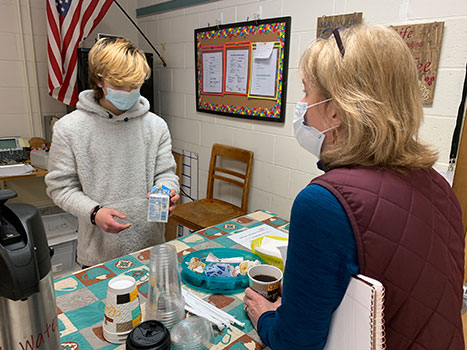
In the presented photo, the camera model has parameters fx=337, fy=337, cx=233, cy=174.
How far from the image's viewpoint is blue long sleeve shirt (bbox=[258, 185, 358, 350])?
650 mm

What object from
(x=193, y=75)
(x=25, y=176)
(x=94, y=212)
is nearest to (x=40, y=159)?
(x=25, y=176)

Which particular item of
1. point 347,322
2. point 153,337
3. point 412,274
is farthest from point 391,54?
point 153,337

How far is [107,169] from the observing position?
154cm

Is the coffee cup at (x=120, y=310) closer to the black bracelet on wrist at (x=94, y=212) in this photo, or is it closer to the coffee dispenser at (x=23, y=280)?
the coffee dispenser at (x=23, y=280)

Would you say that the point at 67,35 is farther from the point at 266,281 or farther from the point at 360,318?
the point at 360,318

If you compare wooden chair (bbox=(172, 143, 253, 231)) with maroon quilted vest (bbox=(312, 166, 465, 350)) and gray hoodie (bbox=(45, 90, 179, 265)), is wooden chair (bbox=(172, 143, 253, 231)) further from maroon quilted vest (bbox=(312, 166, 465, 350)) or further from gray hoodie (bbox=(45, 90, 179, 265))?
maroon quilted vest (bbox=(312, 166, 465, 350))

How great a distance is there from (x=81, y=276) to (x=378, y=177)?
1014 millimetres

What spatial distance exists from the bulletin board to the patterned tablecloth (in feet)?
4.32

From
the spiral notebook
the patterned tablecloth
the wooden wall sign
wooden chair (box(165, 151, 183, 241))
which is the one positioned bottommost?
wooden chair (box(165, 151, 183, 241))

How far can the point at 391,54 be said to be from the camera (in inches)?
27.7

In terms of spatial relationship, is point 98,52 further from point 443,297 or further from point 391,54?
point 443,297

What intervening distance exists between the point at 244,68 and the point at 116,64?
131cm

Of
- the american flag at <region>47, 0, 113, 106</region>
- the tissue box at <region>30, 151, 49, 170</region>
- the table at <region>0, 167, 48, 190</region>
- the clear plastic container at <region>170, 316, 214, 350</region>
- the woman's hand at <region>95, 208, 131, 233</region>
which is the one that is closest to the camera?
the clear plastic container at <region>170, 316, 214, 350</region>

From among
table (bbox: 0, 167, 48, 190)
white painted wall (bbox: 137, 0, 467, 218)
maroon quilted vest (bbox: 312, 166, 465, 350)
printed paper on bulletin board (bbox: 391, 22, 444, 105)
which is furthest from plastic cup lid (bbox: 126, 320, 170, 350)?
table (bbox: 0, 167, 48, 190)
